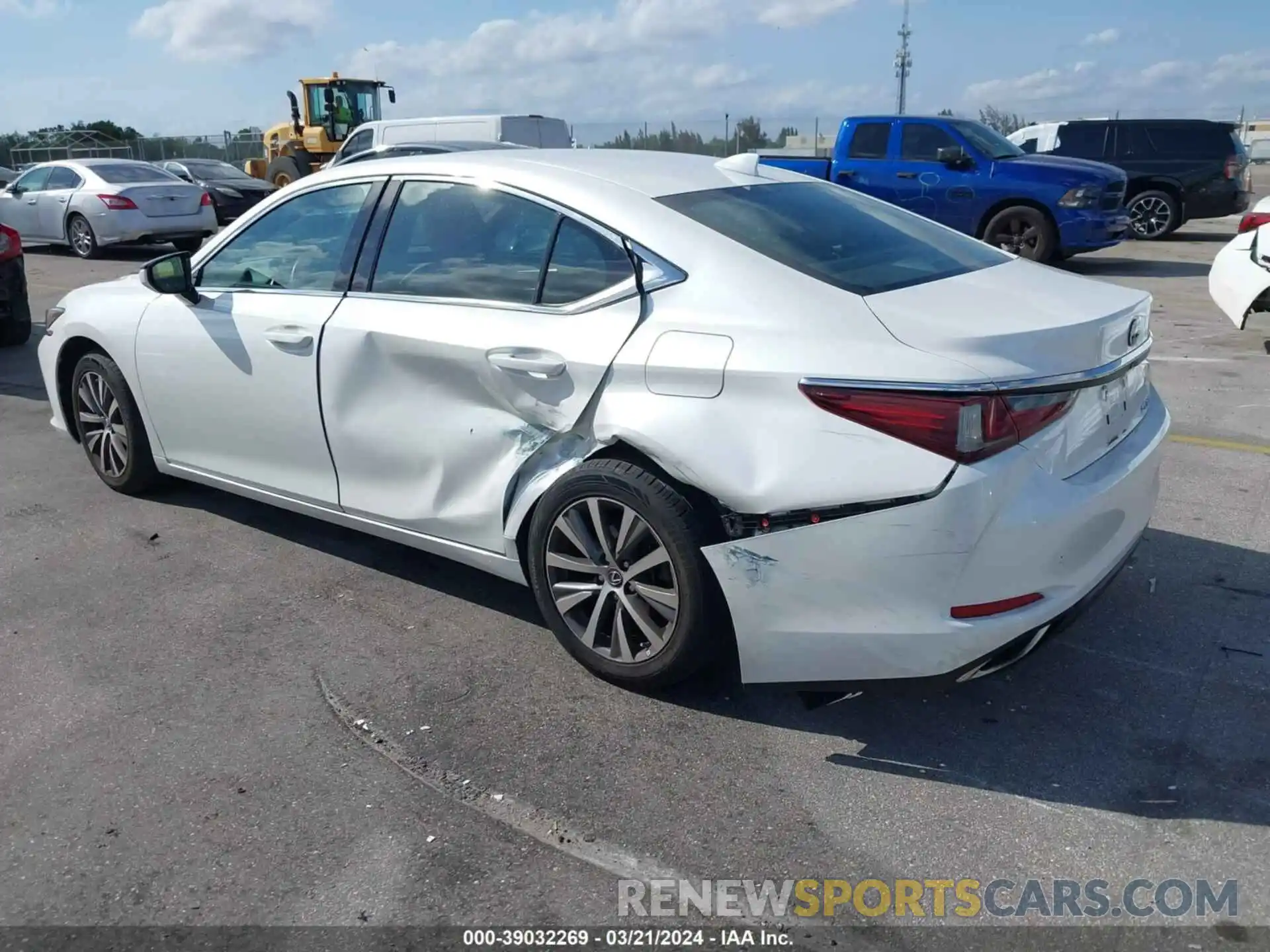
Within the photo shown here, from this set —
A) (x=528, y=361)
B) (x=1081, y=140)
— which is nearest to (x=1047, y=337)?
(x=528, y=361)

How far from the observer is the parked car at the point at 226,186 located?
1936cm

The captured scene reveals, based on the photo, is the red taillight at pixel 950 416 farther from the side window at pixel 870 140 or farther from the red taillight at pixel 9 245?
the side window at pixel 870 140

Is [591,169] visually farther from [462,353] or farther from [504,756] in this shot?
[504,756]

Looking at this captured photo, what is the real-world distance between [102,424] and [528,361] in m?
2.93

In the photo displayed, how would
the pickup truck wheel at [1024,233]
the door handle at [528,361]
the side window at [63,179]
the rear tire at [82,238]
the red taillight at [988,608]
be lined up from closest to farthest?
the red taillight at [988,608] < the door handle at [528,361] < the pickup truck wheel at [1024,233] < the rear tire at [82,238] < the side window at [63,179]

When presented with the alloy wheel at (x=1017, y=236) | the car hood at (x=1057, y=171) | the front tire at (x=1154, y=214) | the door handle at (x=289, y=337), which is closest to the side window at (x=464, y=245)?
the door handle at (x=289, y=337)

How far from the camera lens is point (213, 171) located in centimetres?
2061

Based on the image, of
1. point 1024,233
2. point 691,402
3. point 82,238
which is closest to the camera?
point 691,402

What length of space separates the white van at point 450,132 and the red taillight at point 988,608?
17.9 m

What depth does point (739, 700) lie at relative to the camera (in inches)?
138

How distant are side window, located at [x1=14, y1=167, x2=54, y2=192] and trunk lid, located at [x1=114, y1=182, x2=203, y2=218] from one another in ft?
7.17

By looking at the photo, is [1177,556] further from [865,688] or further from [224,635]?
[224,635]

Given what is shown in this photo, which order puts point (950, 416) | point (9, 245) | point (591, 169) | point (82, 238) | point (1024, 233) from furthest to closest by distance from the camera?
point (82, 238), point (1024, 233), point (9, 245), point (591, 169), point (950, 416)

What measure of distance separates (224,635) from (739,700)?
187 cm
